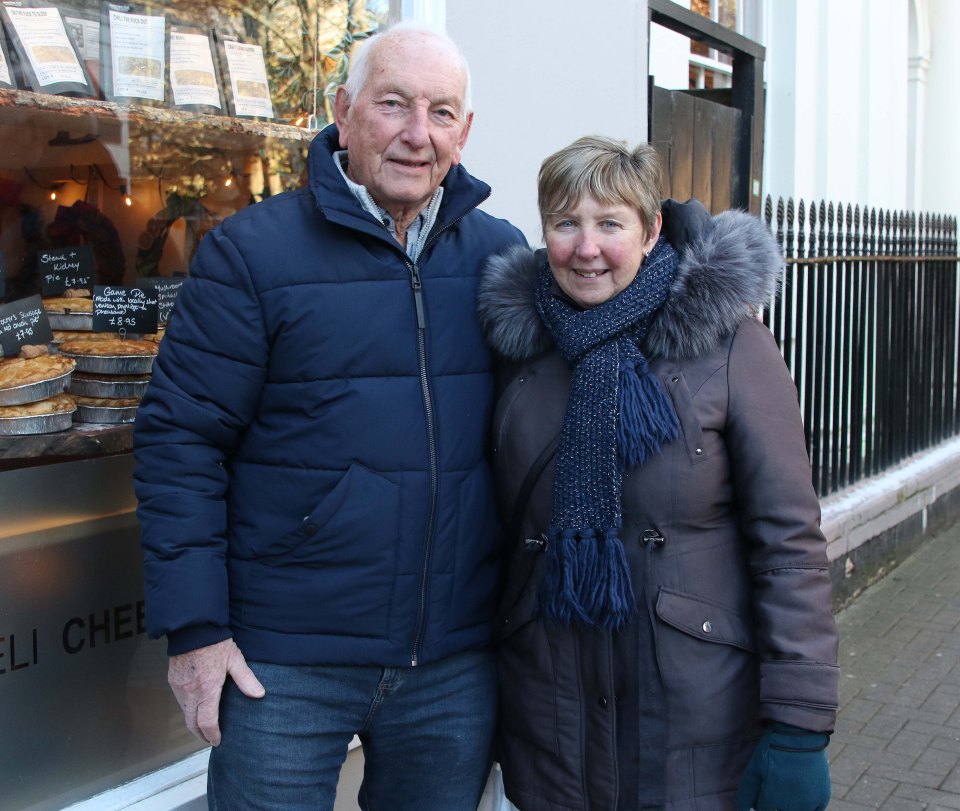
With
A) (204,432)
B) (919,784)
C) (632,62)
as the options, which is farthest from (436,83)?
(919,784)

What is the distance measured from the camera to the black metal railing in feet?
19.1

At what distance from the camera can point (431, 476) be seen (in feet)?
7.00

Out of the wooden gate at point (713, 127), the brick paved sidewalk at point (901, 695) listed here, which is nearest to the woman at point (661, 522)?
the brick paved sidewalk at point (901, 695)

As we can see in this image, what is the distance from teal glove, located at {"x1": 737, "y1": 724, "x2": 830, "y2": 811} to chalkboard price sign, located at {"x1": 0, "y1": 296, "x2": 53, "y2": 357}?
6.68ft

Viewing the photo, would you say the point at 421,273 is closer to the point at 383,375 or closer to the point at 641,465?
the point at 383,375

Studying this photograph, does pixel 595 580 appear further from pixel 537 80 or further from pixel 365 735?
pixel 537 80

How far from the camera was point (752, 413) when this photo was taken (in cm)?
207

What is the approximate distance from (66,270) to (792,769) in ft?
7.36

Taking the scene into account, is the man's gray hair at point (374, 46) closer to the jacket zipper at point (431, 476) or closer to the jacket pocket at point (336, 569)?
the jacket zipper at point (431, 476)

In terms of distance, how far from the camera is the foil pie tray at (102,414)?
285cm

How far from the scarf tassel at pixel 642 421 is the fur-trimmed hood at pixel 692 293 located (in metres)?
0.09

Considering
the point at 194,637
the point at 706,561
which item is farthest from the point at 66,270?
the point at 706,561

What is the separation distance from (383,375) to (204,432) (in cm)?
36

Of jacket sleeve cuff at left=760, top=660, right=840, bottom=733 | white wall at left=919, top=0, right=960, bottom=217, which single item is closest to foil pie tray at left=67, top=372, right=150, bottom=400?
jacket sleeve cuff at left=760, top=660, right=840, bottom=733
